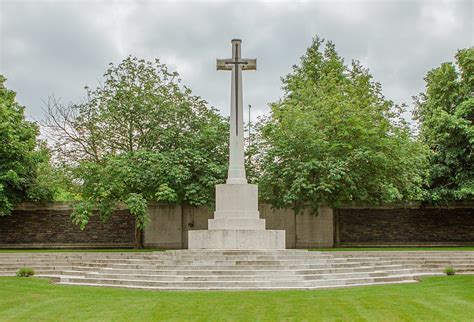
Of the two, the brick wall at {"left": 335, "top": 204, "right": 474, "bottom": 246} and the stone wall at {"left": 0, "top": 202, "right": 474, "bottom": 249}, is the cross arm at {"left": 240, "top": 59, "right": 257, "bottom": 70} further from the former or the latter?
the brick wall at {"left": 335, "top": 204, "right": 474, "bottom": 246}

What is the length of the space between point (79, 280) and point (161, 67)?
12.9 m

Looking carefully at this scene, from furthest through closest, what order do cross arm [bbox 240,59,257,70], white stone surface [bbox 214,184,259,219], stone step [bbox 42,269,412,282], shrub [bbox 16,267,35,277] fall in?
cross arm [bbox 240,59,257,70]
white stone surface [bbox 214,184,259,219]
shrub [bbox 16,267,35,277]
stone step [bbox 42,269,412,282]

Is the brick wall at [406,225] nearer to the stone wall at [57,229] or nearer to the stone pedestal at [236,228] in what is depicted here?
the stone pedestal at [236,228]

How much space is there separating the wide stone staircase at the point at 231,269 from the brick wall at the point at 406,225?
8.55 meters

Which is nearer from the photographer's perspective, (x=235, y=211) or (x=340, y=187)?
(x=235, y=211)

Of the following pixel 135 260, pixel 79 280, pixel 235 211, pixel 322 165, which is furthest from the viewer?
pixel 322 165

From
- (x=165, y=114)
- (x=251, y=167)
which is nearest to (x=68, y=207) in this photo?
(x=165, y=114)

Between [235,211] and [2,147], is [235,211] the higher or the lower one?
the lower one

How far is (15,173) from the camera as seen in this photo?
24109mm

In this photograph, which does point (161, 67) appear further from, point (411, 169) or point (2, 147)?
point (411, 169)

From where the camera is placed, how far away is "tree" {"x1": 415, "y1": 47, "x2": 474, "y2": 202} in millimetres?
26609

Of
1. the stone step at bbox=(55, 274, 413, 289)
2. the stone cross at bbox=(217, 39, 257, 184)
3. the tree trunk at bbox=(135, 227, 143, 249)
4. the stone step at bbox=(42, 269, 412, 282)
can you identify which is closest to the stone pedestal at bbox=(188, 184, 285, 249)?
the stone cross at bbox=(217, 39, 257, 184)

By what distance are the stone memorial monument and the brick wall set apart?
10.2 metres

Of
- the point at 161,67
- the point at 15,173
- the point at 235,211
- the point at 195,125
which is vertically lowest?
the point at 235,211
